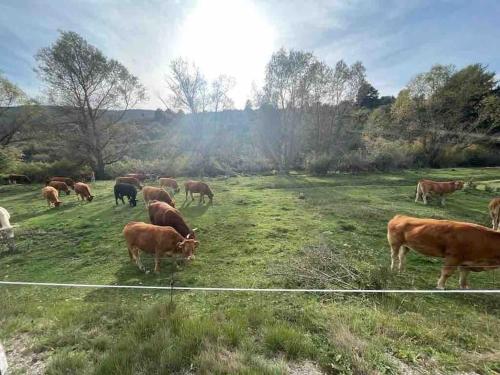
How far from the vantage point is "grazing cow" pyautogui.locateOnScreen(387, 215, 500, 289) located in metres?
5.16

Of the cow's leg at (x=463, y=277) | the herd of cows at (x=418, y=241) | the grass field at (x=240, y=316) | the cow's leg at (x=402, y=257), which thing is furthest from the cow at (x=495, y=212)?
the cow's leg at (x=402, y=257)

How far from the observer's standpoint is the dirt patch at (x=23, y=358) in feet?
10.5

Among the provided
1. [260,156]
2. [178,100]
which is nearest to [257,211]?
[260,156]

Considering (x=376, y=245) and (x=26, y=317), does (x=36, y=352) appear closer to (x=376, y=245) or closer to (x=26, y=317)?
(x=26, y=317)

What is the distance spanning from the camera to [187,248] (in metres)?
7.01

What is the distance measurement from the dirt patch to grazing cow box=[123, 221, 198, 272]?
308cm

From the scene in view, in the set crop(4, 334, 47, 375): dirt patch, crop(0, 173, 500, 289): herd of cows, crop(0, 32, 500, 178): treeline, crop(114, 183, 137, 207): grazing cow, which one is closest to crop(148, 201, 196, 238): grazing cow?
crop(0, 173, 500, 289): herd of cows

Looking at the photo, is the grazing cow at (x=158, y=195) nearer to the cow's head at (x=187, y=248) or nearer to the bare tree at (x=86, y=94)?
the cow's head at (x=187, y=248)

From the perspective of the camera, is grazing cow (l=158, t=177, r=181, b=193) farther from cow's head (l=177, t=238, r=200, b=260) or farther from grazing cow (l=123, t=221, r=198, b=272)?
cow's head (l=177, t=238, r=200, b=260)

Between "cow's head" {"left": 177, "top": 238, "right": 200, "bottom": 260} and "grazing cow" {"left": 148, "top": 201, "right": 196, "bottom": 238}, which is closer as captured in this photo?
"cow's head" {"left": 177, "top": 238, "right": 200, "bottom": 260}

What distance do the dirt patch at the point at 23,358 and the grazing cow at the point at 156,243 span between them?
3.08 meters

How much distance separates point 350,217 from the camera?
36.2 feet

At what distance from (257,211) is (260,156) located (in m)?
→ 23.5

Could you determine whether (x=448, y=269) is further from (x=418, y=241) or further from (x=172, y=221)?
(x=172, y=221)
